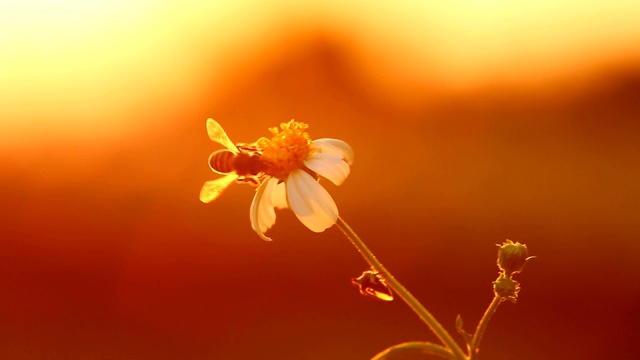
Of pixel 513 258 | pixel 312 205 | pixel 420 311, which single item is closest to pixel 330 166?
pixel 312 205

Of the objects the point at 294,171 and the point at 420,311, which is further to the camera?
the point at 294,171

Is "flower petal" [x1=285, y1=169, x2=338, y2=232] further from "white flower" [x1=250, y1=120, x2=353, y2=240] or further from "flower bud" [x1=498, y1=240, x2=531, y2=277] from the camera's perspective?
"flower bud" [x1=498, y1=240, x2=531, y2=277]

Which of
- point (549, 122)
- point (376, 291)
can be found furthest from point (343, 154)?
point (549, 122)

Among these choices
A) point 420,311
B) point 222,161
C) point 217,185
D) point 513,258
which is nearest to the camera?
point 420,311

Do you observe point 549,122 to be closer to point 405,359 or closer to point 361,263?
point 361,263

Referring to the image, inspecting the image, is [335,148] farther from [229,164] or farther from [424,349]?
[424,349]

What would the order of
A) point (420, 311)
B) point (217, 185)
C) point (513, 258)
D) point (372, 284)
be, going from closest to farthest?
point (420, 311) → point (372, 284) → point (513, 258) → point (217, 185)

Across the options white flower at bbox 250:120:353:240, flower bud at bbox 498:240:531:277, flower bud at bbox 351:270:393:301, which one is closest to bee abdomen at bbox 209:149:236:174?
white flower at bbox 250:120:353:240
